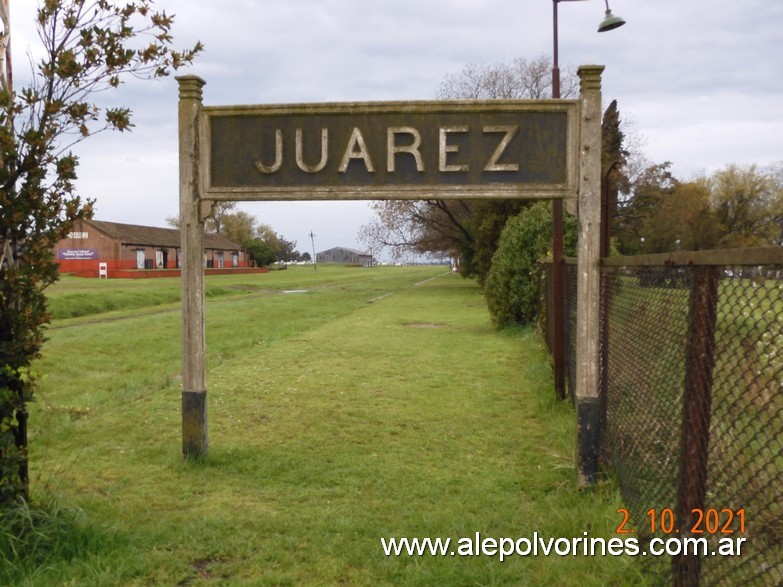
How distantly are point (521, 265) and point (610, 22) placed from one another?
7.97 metres

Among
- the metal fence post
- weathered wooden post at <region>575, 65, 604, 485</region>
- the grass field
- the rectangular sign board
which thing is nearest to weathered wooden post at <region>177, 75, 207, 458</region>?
the rectangular sign board

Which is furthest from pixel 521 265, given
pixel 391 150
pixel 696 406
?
pixel 696 406

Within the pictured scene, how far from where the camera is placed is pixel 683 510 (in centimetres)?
331

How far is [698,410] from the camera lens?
3.18 metres

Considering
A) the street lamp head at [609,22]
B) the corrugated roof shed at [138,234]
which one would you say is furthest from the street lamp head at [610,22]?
the corrugated roof shed at [138,234]

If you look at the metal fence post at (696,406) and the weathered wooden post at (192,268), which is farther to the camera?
the weathered wooden post at (192,268)

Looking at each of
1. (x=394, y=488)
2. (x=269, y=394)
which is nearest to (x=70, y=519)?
(x=394, y=488)

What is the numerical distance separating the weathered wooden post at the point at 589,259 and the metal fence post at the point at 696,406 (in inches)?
80.0

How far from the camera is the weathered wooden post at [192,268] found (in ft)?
18.7

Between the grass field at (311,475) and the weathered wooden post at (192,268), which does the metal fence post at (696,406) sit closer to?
the grass field at (311,475)

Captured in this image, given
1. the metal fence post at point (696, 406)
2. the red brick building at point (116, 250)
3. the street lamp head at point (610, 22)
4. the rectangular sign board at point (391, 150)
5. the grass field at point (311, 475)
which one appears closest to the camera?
the metal fence post at point (696, 406)

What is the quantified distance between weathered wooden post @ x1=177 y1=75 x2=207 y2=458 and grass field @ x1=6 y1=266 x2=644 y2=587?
Answer: 1.23 feet

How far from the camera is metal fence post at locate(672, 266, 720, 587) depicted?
310 cm

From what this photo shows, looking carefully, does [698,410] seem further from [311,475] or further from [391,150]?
[311,475]
